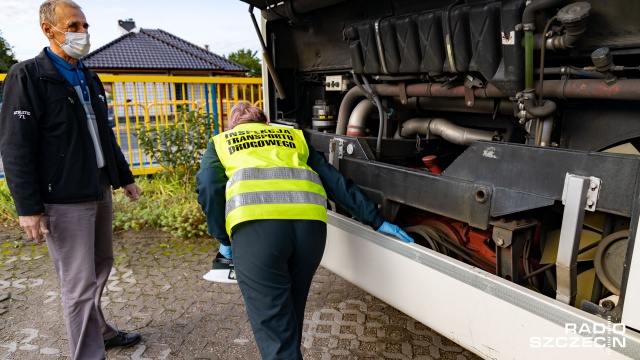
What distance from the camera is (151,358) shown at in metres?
2.72

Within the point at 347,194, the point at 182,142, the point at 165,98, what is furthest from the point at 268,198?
the point at 165,98

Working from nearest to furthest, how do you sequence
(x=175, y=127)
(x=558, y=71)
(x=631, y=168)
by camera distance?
1. (x=631, y=168)
2. (x=558, y=71)
3. (x=175, y=127)

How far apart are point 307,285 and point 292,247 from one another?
0.92 feet

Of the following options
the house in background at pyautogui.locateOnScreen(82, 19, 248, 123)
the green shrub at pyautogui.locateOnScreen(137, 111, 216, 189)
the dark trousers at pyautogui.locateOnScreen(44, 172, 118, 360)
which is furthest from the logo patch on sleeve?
the house in background at pyautogui.locateOnScreen(82, 19, 248, 123)

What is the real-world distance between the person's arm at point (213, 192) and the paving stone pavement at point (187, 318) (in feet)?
3.04

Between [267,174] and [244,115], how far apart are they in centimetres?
50

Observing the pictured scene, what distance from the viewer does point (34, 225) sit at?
220 centimetres

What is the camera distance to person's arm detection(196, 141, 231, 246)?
2.24m

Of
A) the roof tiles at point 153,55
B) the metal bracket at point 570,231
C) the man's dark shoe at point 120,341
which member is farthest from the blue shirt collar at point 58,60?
the roof tiles at point 153,55

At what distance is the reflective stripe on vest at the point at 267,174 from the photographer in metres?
2.15

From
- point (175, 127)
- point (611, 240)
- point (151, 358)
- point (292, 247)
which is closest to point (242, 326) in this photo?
point (151, 358)

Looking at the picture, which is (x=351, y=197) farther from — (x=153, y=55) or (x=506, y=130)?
(x=153, y=55)

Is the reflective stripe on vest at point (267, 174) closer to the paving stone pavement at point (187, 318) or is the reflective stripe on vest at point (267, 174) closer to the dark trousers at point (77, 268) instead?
the dark trousers at point (77, 268)

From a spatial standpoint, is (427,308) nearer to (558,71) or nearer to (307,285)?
(307,285)
